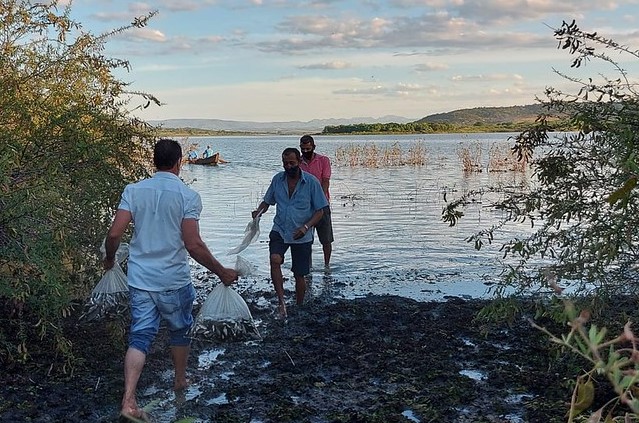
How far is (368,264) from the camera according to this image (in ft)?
39.2

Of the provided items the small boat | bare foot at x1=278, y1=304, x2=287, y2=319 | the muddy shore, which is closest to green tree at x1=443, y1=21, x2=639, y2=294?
the muddy shore

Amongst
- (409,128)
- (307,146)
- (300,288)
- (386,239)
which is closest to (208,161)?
(386,239)

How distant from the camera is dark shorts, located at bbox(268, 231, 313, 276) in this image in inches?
317

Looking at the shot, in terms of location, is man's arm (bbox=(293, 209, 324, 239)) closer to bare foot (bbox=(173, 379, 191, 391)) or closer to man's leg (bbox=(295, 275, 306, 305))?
man's leg (bbox=(295, 275, 306, 305))

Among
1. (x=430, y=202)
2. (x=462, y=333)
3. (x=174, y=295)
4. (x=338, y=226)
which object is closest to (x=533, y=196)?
(x=462, y=333)

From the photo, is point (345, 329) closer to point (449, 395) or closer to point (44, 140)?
point (449, 395)

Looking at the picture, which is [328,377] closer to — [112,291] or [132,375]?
[132,375]

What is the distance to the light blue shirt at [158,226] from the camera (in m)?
4.97

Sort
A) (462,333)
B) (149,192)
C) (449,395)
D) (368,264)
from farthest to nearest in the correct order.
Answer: (368,264) → (462,333) → (449,395) → (149,192)

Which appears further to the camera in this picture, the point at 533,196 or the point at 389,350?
the point at 389,350

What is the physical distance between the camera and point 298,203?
26.0 feet

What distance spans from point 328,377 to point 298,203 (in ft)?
8.18

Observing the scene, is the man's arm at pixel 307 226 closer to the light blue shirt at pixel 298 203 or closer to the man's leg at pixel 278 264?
the light blue shirt at pixel 298 203

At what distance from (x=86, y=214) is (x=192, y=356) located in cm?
157
